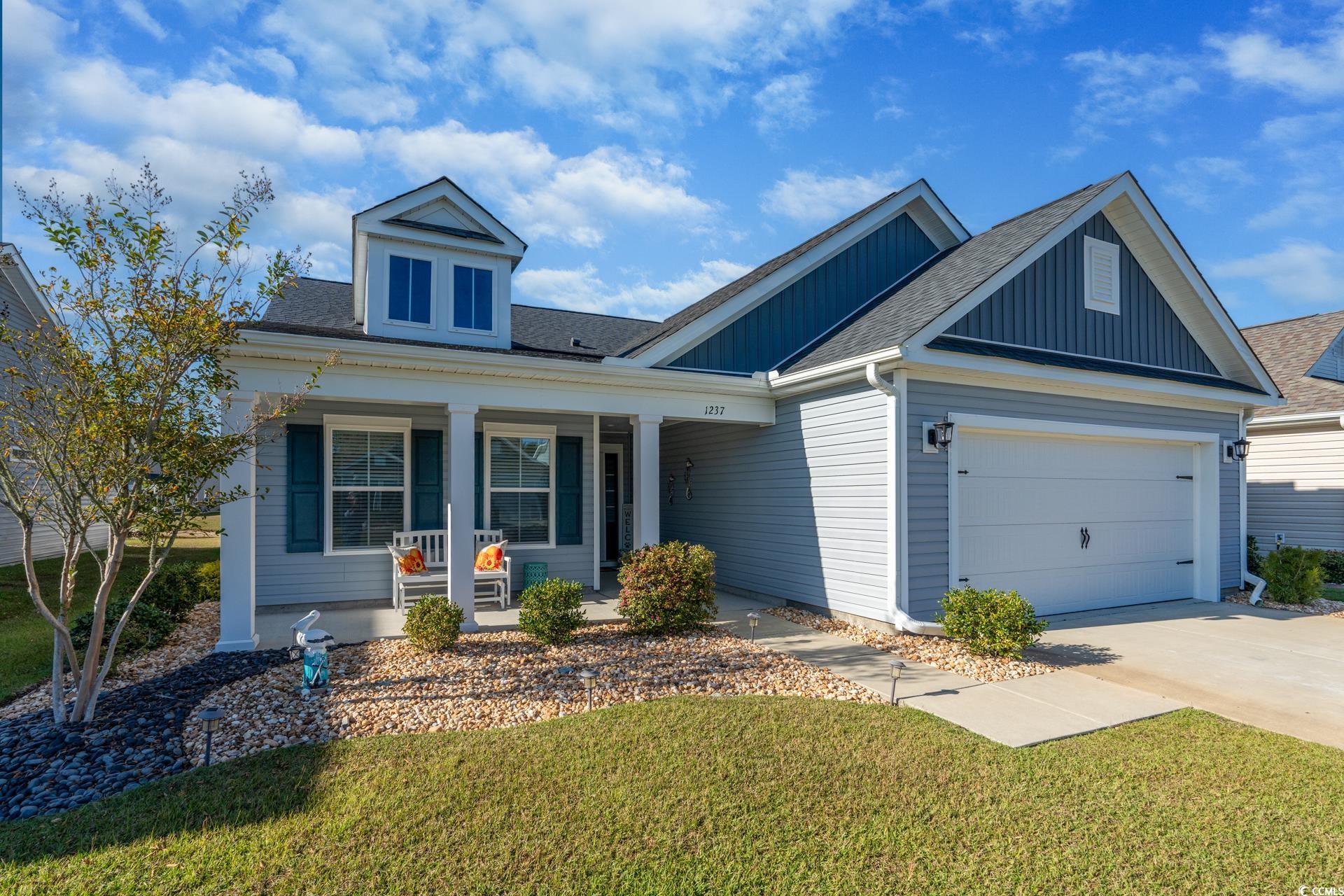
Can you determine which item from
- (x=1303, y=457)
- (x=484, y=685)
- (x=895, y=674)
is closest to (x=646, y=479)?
(x=484, y=685)

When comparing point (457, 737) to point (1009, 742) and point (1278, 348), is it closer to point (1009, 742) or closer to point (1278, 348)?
point (1009, 742)

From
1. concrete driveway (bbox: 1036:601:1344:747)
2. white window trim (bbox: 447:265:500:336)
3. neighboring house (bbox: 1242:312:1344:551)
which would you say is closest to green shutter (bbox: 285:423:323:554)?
white window trim (bbox: 447:265:500:336)

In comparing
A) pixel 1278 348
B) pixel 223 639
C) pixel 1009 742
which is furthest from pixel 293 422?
pixel 1278 348

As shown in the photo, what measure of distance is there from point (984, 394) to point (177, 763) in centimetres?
841

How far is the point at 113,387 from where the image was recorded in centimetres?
454

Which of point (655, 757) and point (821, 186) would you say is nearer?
point (655, 757)

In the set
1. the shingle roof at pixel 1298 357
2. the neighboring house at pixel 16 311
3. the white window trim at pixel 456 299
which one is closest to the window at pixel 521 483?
the white window trim at pixel 456 299

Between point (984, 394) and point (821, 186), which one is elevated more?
point (821, 186)

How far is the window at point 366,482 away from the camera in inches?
353

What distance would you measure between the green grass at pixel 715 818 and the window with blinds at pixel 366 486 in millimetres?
5170

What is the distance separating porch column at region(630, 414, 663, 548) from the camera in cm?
844

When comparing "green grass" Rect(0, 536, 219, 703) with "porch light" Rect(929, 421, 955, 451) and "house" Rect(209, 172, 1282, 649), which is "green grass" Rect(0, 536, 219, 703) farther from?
"porch light" Rect(929, 421, 955, 451)

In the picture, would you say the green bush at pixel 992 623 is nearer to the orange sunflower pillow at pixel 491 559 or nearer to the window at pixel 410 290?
the orange sunflower pillow at pixel 491 559

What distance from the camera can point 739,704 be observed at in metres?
5.10
